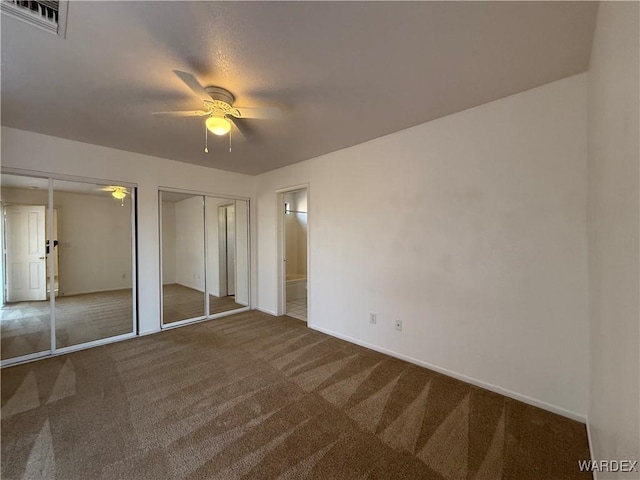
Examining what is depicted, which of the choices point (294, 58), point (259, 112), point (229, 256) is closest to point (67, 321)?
point (229, 256)

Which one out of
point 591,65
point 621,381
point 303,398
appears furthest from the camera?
point 303,398

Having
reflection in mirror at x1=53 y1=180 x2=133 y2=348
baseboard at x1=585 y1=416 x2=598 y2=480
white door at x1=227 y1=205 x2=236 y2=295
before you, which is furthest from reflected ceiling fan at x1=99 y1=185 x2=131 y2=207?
baseboard at x1=585 y1=416 x2=598 y2=480

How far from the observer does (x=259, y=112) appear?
6.64 ft

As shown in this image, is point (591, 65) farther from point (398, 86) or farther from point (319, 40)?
point (319, 40)

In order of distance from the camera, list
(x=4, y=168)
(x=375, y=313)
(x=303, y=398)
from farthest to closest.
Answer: (x=375, y=313) < (x=4, y=168) < (x=303, y=398)

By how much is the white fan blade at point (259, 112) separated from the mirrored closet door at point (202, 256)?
2417 mm

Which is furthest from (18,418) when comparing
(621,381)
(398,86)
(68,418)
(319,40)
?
(398,86)

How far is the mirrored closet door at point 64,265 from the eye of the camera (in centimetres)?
303

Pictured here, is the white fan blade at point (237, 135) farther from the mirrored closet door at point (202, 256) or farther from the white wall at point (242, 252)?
the white wall at point (242, 252)

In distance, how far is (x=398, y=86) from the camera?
1.98 metres

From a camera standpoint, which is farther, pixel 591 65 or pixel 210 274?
pixel 210 274

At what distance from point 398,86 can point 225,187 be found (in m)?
3.36

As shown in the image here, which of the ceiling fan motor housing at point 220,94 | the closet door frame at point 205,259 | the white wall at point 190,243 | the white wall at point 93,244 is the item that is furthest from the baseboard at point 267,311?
the ceiling fan motor housing at point 220,94

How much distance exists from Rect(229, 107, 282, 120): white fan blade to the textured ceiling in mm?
146
